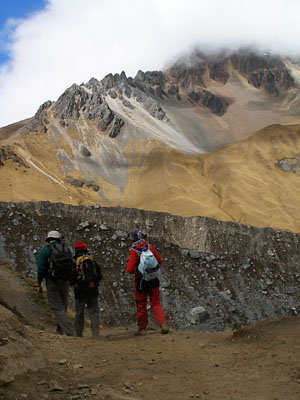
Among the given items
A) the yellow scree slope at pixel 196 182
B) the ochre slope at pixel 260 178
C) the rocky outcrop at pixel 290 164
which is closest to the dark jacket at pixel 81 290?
the yellow scree slope at pixel 196 182

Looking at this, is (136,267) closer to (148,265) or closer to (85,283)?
(148,265)

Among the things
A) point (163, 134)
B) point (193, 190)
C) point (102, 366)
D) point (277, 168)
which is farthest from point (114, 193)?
point (102, 366)

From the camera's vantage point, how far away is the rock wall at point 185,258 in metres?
17.3

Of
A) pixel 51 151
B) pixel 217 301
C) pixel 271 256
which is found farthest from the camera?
pixel 51 151

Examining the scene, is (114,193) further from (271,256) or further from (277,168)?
(271,256)

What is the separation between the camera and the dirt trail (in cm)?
464

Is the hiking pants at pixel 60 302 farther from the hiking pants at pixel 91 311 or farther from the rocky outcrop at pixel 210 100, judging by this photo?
the rocky outcrop at pixel 210 100

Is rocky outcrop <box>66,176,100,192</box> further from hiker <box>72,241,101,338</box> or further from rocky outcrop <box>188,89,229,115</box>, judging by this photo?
rocky outcrop <box>188,89,229,115</box>

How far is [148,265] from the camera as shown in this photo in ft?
26.6

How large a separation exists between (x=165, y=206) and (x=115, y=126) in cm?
5331

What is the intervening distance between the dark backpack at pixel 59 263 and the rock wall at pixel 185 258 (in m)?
8.12

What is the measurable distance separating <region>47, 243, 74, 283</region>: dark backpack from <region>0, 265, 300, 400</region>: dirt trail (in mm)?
1585

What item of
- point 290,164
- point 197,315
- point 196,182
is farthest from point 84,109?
point 197,315

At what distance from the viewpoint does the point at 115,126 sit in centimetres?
10806
